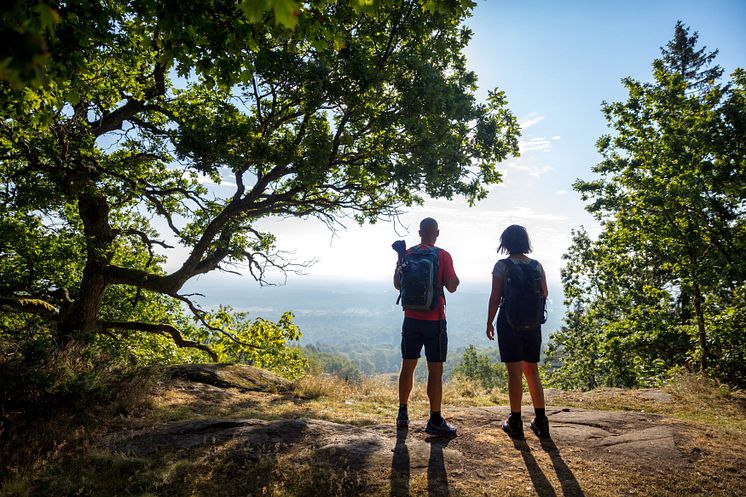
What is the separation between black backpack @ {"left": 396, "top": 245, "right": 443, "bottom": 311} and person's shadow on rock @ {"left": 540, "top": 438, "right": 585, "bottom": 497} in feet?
7.26

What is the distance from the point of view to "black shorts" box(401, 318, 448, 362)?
4.96 m

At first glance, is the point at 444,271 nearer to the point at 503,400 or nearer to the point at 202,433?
the point at 202,433

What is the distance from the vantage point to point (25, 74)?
1.33 metres

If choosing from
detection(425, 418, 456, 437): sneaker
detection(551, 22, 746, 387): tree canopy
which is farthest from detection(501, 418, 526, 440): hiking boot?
detection(551, 22, 746, 387): tree canopy

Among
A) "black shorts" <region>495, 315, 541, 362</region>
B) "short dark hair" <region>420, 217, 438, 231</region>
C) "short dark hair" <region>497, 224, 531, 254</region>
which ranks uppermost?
"short dark hair" <region>420, 217, 438, 231</region>

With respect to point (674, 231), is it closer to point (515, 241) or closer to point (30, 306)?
point (515, 241)

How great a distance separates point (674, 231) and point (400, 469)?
38.8 feet

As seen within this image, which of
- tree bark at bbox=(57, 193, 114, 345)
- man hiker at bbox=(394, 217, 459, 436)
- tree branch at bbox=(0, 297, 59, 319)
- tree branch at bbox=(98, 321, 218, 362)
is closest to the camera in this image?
man hiker at bbox=(394, 217, 459, 436)

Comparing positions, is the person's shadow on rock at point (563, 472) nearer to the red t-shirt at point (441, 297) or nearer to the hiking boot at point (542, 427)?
the hiking boot at point (542, 427)

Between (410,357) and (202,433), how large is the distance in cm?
290

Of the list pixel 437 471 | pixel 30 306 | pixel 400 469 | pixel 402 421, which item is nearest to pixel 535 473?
pixel 437 471

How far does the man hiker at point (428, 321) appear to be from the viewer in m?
4.95

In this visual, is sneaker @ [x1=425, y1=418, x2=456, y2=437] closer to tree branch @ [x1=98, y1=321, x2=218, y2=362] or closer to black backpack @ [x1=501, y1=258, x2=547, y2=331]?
black backpack @ [x1=501, y1=258, x2=547, y2=331]

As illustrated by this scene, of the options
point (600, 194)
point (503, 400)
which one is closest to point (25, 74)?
point (503, 400)
